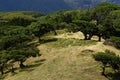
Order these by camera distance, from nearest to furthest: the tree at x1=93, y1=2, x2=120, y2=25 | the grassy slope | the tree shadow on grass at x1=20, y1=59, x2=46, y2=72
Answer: the grassy slope
the tree shadow on grass at x1=20, y1=59, x2=46, y2=72
the tree at x1=93, y1=2, x2=120, y2=25

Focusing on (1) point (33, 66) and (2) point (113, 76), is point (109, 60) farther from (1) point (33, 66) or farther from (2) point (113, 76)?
(1) point (33, 66)

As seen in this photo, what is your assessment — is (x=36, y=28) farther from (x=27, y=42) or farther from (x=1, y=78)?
(x=1, y=78)

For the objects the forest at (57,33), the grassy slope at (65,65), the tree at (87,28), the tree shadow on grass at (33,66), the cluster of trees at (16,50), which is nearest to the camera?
the grassy slope at (65,65)

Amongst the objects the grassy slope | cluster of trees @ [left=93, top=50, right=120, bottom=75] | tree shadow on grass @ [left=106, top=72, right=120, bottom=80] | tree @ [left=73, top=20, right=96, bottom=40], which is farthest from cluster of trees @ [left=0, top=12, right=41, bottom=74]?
tree shadow on grass @ [left=106, top=72, right=120, bottom=80]

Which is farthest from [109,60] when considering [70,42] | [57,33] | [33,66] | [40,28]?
[57,33]

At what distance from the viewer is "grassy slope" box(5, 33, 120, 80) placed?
112m

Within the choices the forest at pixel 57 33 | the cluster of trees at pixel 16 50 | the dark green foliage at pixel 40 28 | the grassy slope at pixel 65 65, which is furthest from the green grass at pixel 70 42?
the dark green foliage at pixel 40 28

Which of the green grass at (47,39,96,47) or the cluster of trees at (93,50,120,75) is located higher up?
the green grass at (47,39,96,47)

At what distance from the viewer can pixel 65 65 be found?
390 ft

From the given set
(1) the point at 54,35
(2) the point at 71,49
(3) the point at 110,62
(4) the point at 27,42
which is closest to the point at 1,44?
Answer: (4) the point at 27,42

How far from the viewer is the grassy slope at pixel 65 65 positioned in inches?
4397

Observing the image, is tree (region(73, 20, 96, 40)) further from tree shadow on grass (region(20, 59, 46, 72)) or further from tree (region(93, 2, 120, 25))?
tree (region(93, 2, 120, 25))

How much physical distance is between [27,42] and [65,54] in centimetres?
4358

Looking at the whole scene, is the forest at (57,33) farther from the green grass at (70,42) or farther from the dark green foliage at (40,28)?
the green grass at (70,42)
